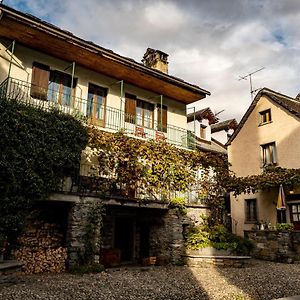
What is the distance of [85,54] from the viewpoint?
14.1 metres

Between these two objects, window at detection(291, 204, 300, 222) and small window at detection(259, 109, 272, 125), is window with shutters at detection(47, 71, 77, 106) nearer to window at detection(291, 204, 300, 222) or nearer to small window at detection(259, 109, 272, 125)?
small window at detection(259, 109, 272, 125)

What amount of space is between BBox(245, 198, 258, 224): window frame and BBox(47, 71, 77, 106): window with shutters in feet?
44.6

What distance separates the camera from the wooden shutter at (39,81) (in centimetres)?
1346

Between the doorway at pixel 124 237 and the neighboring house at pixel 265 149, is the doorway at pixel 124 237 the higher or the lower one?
the lower one

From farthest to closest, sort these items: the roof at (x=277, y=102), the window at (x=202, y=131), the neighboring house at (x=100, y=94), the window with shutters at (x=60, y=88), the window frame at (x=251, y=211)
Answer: the window at (x=202, y=131) < the window frame at (x=251, y=211) < the roof at (x=277, y=102) < the window with shutters at (x=60, y=88) < the neighboring house at (x=100, y=94)

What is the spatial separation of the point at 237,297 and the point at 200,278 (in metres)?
2.83

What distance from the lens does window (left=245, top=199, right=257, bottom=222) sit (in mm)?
21156

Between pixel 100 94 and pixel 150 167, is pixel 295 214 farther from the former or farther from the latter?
pixel 100 94

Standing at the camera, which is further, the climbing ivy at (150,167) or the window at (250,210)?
the window at (250,210)

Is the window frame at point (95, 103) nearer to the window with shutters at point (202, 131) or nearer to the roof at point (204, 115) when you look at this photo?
the roof at point (204, 115)

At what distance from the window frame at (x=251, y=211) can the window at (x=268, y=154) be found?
2.61m

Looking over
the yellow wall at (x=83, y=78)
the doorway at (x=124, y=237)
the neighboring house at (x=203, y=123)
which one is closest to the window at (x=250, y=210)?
the neighboring house at (x=203, y=123)

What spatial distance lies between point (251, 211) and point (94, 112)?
12.6 metres

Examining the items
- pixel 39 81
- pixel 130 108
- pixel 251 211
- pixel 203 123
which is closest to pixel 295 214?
pixel 251 211
